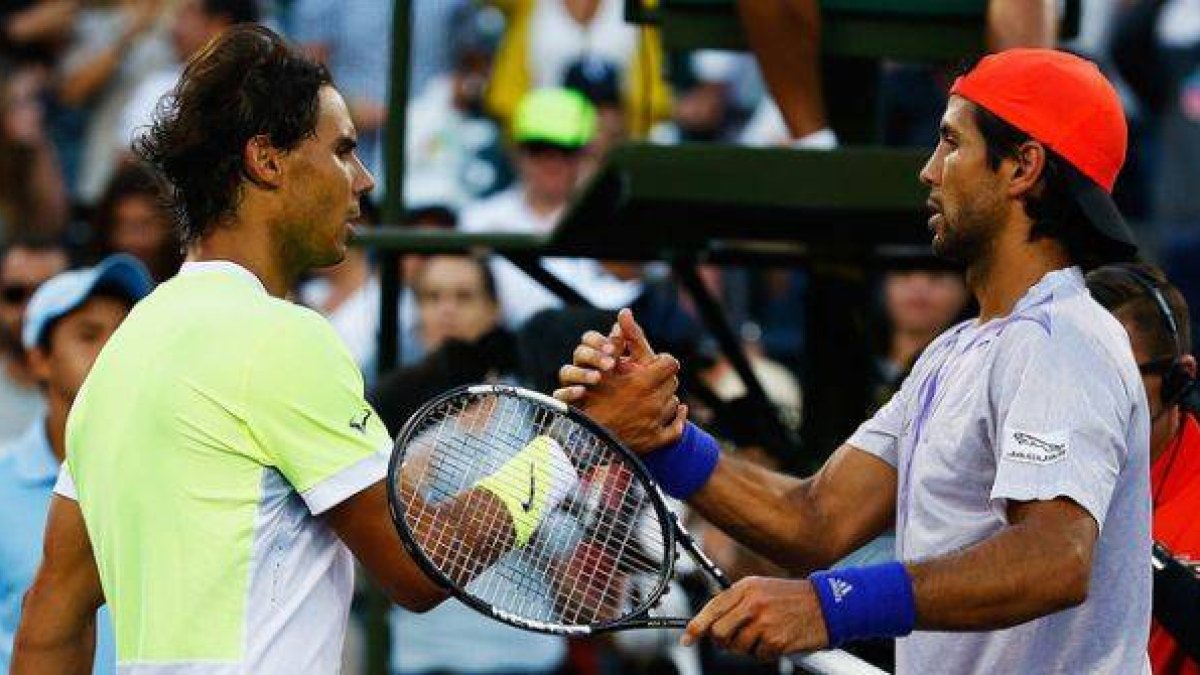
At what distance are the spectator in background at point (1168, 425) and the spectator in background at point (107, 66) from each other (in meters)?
6.23

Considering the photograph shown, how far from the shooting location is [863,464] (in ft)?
15.8

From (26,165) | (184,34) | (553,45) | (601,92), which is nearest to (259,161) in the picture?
(601,92)

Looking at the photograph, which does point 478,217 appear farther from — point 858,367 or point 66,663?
point 66,663

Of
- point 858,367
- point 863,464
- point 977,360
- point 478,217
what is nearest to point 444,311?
point 478,217

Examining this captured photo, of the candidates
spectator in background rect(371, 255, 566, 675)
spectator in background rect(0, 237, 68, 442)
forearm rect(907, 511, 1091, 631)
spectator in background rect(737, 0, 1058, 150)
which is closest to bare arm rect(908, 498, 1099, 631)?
forearm rect(907, 511, 1091, 631)

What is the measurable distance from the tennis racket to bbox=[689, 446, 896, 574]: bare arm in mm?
241

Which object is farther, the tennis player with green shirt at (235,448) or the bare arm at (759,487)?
the bare arm at (759,487)

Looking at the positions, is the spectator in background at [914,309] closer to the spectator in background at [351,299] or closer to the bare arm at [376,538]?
the spectator in background at [351,299]

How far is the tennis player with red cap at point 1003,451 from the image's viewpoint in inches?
Answer: 158

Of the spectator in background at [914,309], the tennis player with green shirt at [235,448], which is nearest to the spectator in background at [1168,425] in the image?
the tennis player with green shirt at [235,448]

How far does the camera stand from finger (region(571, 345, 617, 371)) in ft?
15.4

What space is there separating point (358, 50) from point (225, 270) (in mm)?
4848

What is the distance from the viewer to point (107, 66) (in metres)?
10.9

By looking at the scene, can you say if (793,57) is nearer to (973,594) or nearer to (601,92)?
(973,594)
